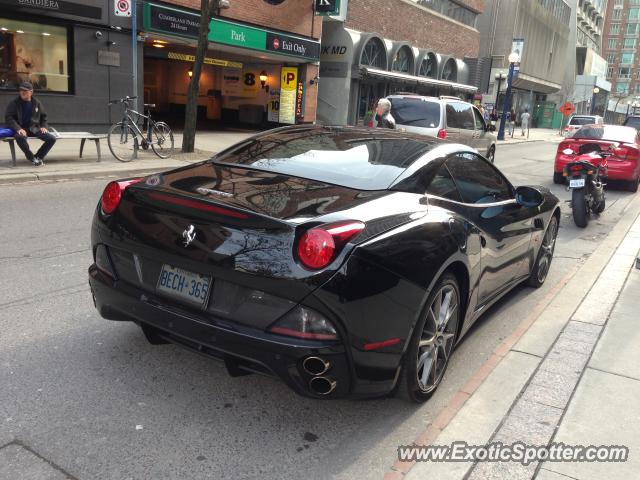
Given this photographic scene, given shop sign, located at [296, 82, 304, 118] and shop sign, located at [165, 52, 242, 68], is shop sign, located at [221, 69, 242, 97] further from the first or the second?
shop sign, located at [296, 82, 304, 118]

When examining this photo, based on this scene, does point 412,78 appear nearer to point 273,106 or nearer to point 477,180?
point 273,106

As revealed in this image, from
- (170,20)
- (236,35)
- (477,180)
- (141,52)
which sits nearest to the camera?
(477,180)

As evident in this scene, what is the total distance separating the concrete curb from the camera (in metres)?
3.11

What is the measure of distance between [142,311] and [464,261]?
76.7 inches

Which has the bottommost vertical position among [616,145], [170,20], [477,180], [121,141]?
[121,141]

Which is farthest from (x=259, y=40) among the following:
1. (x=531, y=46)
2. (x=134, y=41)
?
(x=531, y=46)

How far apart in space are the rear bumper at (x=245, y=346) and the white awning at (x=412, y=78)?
2589 centimetres

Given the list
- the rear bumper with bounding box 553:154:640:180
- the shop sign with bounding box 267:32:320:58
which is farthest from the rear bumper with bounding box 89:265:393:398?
the shop sign with bounding box 267:32:320:58

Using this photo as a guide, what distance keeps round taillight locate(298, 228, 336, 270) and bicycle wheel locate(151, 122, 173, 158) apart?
465 inches

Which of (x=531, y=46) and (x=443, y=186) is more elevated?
(x=531, y=46)

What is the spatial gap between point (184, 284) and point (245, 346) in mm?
494

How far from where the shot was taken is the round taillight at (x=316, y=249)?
8.98 ft

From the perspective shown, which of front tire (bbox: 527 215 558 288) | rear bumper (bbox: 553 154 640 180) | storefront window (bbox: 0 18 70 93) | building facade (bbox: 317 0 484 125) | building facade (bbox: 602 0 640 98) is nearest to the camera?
front tire (bbox: 527 215 558 288)

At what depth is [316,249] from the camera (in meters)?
2.74
